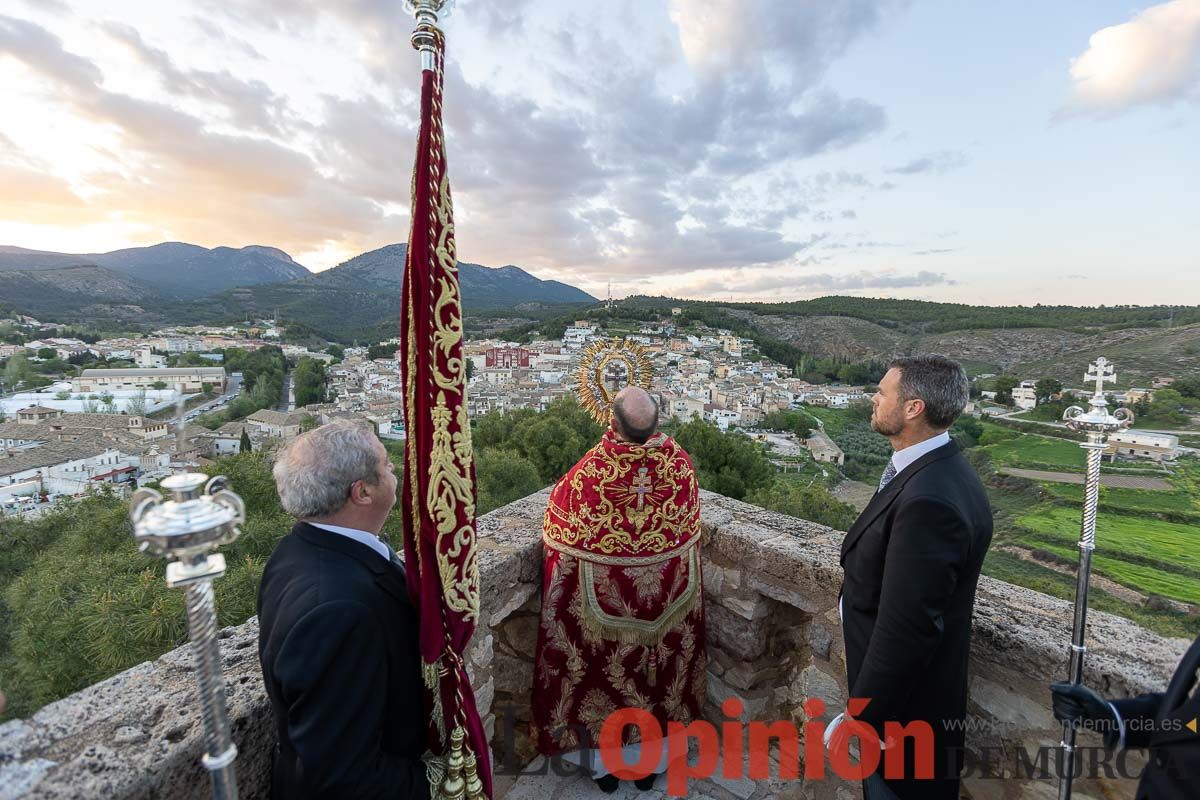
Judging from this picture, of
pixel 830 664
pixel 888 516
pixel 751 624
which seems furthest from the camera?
pixel 751 624

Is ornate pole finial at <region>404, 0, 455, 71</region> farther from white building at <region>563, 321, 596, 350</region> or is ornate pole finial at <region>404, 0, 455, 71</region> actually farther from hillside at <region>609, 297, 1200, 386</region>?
white building at <region>563, 321, 596, 350</region>

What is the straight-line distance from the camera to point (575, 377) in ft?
9.87

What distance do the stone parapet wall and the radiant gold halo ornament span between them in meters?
0.74

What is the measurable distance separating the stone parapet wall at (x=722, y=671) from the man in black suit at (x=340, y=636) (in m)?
0.25

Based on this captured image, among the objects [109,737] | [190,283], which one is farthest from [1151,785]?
[190,283]

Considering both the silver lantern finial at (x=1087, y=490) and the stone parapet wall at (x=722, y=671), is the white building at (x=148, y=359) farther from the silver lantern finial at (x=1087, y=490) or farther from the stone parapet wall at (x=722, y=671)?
the silver lantern finial at (x=1087, y=490)

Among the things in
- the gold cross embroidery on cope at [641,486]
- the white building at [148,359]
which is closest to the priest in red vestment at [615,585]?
the gold cross embroidery on cope at [641,486]

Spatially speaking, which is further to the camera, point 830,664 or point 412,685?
point 830,664

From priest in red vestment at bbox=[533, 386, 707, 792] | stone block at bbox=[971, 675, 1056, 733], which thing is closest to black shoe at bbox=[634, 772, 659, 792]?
priest in red vestment at bbox=[533, 386, 707, 792]

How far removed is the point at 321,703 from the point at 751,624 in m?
2.18

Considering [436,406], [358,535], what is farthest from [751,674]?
[436,406]

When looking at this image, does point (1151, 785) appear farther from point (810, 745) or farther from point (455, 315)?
point (455, 315)

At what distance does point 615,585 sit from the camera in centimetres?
242

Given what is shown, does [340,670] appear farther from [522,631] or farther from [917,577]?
[522,631]
